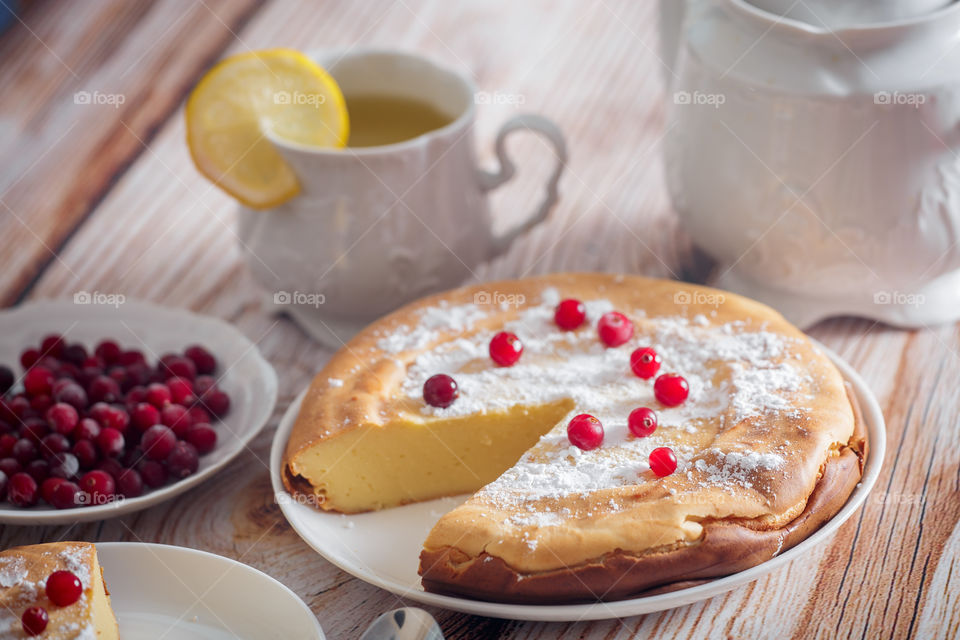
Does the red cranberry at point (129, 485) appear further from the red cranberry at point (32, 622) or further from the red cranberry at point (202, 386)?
the red cranberry at point (32, 622)

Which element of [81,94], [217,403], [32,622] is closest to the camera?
[32,622]

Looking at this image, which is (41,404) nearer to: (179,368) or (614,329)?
(179,368)

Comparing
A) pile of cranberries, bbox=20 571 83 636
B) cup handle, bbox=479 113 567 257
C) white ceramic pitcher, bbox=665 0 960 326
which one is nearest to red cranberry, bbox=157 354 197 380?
pile of cranberries, bbox=20 571 83 636

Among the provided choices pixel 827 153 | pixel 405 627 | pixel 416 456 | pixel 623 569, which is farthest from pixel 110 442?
pixel 827 153

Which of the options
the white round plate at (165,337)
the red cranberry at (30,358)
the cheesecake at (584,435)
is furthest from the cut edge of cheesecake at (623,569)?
the red cranberry at (30,358)

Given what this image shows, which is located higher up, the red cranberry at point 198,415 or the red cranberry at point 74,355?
the red cranberry at point 74,355

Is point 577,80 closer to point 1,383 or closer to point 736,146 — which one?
point 736,146

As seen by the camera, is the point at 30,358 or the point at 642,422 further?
the point at 30,358

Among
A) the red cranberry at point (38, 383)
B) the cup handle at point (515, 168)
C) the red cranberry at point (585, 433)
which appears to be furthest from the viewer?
the cup handle at point (515, 168)
